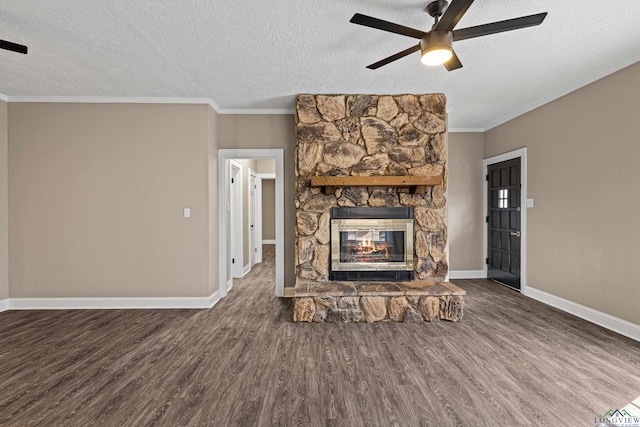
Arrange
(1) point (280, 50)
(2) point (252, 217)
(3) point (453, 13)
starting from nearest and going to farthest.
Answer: (3) point (453, 13), (1) point (280, 50), (2) point (252, 217)

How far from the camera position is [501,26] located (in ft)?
6.43

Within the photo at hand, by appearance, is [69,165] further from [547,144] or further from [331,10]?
[547,144]

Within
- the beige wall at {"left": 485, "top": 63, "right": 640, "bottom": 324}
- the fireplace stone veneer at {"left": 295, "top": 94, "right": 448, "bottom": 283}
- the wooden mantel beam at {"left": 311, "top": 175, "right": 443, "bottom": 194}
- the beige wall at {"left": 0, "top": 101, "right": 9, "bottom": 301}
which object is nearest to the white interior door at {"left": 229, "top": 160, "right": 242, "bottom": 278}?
the fireplace stone veneer at {"left": 295, "top": 94, "right": 448, "bottom": 283}

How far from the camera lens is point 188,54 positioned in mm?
2826

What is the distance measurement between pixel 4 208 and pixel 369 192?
14.7 feet

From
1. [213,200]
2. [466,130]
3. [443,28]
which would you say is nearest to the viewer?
[443,28]

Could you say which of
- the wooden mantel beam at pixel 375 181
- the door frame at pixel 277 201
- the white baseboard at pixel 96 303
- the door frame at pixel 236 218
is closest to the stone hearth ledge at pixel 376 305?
the door frame at pixel 277 201

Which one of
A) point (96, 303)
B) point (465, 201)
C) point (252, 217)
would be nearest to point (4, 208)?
point (96, 303)

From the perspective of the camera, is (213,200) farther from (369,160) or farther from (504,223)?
(504,223)

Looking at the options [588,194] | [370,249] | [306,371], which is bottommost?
[306,371]

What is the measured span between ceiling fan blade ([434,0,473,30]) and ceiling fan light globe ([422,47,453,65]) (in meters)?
0.13

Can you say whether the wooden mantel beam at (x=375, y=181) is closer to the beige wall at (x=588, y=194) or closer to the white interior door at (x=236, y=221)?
the beige wall at (x=588, y=194)

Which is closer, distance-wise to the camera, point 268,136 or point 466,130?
point 268,136

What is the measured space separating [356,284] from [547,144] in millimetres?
3050
